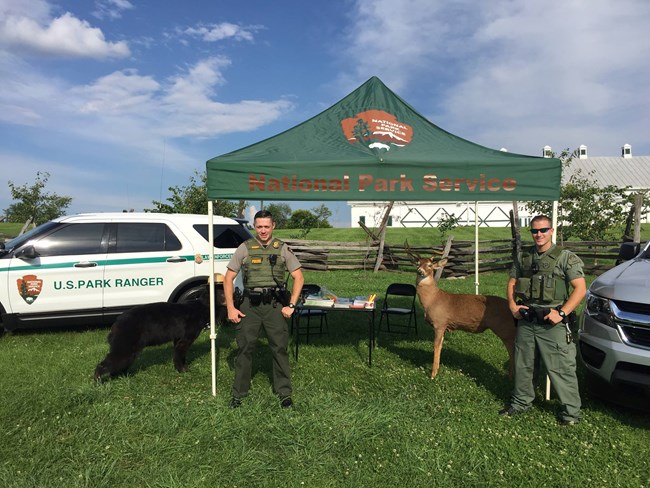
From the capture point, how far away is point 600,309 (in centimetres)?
418

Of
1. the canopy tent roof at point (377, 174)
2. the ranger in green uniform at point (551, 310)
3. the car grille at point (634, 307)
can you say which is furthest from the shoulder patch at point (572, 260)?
the canopy tent roof at point (377, 174)

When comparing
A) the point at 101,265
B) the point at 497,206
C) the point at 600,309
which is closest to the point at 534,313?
the point at 600,309

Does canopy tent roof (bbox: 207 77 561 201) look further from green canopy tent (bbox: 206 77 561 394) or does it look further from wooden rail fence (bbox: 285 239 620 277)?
wooden rail fence (bbox: 285 239 620 277)

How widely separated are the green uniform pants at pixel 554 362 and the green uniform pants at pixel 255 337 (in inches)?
94.3

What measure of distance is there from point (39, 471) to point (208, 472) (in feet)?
4.29

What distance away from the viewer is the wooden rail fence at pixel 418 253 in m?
15.0

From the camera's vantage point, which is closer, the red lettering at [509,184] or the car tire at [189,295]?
the red lettering at [509,184]

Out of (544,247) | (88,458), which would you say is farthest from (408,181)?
(88,458)

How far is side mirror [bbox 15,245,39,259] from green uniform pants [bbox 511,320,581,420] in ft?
22.6

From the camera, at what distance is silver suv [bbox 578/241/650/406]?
12.3ft

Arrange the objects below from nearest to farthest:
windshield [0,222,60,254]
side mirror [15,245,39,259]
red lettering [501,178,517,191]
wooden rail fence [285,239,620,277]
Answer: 1. red lettering [501,178,517,191]
2. side mirror [15,245,39,259]
3. windshield [0,222,60,254]
4. wooden rail fence [285,239,620,277]

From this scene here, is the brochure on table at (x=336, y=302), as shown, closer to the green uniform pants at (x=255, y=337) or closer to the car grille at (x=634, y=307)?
the green uniform pants at (x=255, y=337)

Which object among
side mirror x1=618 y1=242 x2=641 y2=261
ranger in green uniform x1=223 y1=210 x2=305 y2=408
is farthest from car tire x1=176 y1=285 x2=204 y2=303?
side mirror x1=618 y1=242 x2=641 y2=261

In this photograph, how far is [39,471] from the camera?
3213mm
